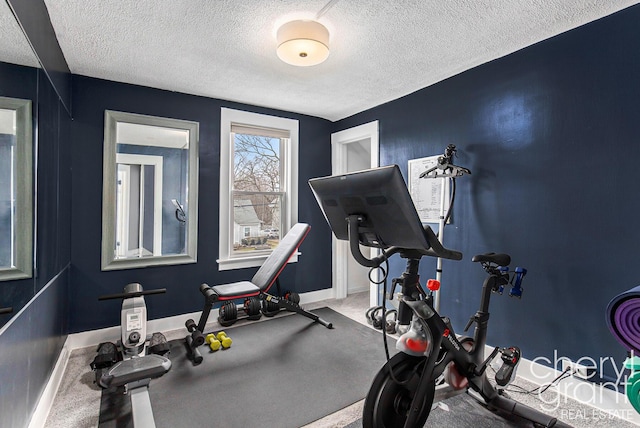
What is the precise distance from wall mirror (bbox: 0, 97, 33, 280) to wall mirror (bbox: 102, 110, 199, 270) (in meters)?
1.57

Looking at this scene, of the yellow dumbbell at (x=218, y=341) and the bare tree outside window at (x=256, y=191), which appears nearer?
the yellow dumbbell at (x=218, y=341)

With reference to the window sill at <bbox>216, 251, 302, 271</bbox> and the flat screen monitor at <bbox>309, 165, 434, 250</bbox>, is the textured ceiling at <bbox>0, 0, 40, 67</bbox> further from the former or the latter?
the window sill at <bbox>216, 251, 302, 271</bbox>

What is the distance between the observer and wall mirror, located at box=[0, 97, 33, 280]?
1271 millimetres

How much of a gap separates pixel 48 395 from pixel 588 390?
3516 mm

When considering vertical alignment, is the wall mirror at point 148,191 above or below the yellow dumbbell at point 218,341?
above

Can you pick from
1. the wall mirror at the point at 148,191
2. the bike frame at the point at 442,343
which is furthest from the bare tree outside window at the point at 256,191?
the bike frame at the point at 442,343

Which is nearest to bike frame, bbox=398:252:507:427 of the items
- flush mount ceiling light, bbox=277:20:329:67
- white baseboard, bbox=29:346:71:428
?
flush mount ceiling light, bbox=277:20:329:67

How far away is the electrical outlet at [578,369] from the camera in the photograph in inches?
82.3

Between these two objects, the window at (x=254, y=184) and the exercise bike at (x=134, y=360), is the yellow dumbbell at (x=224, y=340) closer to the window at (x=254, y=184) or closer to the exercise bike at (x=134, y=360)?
the exercise bike at (x=134, y=360)

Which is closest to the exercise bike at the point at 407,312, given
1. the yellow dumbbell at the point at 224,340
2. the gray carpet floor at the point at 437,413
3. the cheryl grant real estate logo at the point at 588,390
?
the gray carpet floor at the point at 437,413

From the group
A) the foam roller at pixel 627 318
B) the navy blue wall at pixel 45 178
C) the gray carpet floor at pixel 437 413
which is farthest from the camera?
the gray carpet floor at pixel 437 413

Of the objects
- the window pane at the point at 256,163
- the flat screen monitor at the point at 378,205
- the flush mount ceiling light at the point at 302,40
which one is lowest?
the flat screen monitor at the point at 378,205

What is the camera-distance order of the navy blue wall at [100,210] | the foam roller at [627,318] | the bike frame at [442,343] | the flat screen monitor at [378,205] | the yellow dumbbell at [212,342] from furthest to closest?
the navy blue wall at [100,210]
the yellow dumbbell at [212,342]
the bike frame at [442,343]
the flat screen monitor at [378,205]
the foam roller at [627,318]

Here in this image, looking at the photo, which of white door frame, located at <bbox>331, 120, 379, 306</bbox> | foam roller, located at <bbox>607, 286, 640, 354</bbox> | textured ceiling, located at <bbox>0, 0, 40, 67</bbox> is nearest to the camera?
foam roller, located at <bbox>607, 286, 640, 354</bbox>
